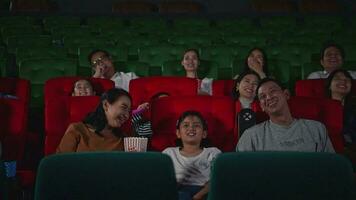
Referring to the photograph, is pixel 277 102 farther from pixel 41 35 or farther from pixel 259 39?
pixel 41 35

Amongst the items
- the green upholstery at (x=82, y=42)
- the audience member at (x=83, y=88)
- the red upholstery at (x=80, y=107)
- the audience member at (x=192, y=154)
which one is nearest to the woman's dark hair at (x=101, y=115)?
the red upholstery at (x=80, y=107)

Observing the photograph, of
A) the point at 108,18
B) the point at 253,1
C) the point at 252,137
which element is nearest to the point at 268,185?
the point at 252,137

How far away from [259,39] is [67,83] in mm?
2513

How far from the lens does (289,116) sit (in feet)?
8.75

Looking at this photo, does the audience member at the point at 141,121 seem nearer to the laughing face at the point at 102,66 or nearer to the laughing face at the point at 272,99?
the laughing face at the point at 272,99

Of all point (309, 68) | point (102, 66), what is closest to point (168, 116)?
point (102, 66)

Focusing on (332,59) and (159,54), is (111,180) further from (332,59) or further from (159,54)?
(159,54)

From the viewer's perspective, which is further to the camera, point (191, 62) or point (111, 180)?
point (191, 62)

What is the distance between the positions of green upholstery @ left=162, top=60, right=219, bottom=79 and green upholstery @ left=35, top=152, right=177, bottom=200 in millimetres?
2902

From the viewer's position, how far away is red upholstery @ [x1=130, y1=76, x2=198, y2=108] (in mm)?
3283

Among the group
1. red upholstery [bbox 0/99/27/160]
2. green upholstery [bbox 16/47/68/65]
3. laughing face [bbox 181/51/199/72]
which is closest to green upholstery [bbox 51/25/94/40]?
green upholstery [bbox 16/47/68/65]

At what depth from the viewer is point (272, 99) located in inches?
104

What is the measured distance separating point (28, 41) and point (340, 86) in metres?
2.97

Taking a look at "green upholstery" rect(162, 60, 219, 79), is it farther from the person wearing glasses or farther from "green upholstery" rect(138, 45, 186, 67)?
"green upholstery" rect(138, 45, 186, 67)
